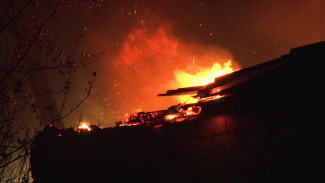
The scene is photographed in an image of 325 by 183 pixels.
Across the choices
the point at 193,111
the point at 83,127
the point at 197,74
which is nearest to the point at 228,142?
the point at 193,111

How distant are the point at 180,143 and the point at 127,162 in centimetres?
180

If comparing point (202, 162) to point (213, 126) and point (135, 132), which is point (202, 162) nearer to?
point (213, 126)

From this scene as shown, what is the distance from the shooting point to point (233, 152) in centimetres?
539

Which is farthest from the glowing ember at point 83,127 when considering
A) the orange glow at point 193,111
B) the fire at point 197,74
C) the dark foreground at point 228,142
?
Result: the fire at point 197,74

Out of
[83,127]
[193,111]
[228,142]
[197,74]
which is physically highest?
[197,74]

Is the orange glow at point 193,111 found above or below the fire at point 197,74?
below

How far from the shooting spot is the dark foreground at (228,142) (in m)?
4.61

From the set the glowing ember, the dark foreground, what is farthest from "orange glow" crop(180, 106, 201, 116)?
the glowing ember

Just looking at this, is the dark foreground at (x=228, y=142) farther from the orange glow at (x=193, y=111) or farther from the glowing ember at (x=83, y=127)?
the glowing ember at (x=83, y=127)

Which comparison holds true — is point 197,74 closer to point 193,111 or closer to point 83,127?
point 83,127

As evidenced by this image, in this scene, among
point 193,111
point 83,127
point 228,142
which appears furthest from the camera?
point 83,127

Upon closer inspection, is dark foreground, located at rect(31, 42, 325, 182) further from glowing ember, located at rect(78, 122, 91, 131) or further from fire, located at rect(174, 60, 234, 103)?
fire, located at rect(174, 60, 234, 103)

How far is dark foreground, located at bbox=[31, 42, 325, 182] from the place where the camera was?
4.61m

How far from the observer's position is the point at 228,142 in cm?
546
